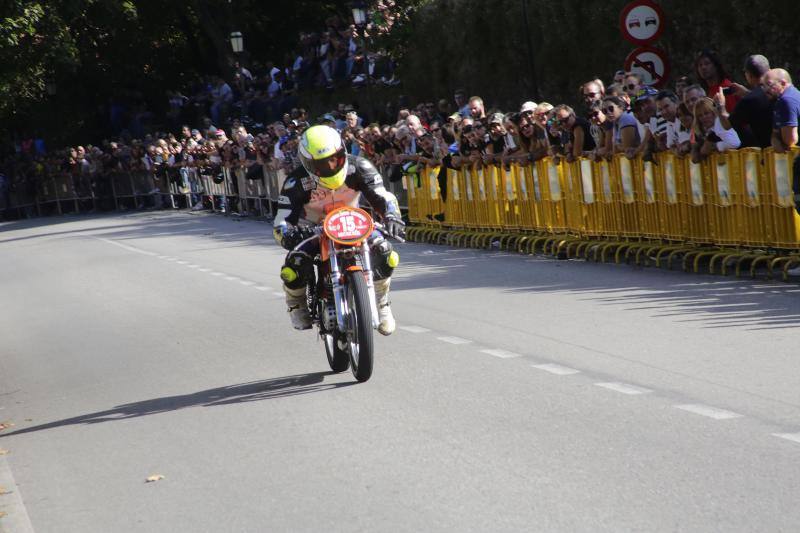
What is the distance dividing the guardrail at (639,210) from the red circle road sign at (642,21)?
5.68 feet

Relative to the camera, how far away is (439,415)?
877cm

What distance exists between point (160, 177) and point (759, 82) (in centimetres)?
3565

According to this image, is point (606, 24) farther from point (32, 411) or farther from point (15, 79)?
point (15, 79)

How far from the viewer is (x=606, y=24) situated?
87.8ft

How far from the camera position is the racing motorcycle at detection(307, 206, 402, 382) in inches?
387

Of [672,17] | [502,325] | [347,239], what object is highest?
[672,17]

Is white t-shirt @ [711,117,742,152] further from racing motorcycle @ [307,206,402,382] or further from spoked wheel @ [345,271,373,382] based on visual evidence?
spoked wheel @ [345,271,373,382]

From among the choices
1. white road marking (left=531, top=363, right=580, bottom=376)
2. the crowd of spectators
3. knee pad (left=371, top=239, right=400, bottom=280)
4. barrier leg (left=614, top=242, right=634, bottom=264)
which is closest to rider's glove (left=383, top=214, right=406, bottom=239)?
knee pad (left=371, top=239, right=400, bottom=280)

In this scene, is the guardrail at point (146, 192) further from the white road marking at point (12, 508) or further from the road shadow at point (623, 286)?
the white road marking at point (12, 508)

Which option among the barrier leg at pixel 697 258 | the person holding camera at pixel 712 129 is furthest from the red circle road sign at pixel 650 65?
the barrier leg at pixel 697 258

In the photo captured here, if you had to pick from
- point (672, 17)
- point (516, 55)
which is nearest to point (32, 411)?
point (672, 17)

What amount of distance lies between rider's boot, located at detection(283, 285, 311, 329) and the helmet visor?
1.08m

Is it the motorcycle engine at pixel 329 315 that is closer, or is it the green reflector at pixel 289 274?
the motorcycle engine at pixel 329 315

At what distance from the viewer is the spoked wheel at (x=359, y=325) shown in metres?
9.75
